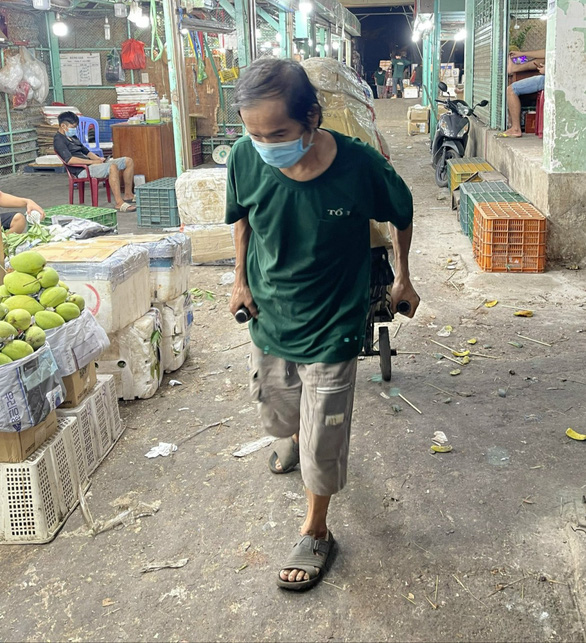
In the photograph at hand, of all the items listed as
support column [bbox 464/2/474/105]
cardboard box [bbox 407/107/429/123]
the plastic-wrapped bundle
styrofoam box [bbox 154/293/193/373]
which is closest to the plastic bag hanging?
support column [bbox 464/2/474/105]

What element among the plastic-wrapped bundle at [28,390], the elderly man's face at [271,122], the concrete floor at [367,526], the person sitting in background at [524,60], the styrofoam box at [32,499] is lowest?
the concrete floor at [367,526]

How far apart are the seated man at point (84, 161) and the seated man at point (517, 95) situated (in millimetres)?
5529

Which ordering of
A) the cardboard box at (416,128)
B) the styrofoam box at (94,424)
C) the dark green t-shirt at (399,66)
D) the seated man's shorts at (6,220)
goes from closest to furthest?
1. the styrofoam box at (94,424)
2. the seated man's shorts at (6,220)
3. the cardboard box at (416,128)
4. the dark green t-shirt at (399,66)

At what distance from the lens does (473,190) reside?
793cm

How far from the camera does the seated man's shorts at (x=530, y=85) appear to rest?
9219 millimetres

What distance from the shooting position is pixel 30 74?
14.7m

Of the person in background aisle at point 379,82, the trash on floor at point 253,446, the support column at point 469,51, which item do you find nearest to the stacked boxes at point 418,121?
the support column at point 469,51

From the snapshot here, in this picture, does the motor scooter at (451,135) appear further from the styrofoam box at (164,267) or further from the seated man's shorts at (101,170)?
the styrofoam box at (164,267)

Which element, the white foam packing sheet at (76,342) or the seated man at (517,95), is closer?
the white foam packing sheet at (76,342)

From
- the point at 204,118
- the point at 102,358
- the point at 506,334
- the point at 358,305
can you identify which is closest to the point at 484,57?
the point at 204,118

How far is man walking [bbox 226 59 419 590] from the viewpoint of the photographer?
2244 mm

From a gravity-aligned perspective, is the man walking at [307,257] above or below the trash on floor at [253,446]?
above

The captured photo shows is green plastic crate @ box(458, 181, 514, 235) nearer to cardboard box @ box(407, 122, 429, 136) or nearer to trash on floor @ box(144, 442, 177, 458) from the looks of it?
trash on floor @ box(144, 442, 177, 458)

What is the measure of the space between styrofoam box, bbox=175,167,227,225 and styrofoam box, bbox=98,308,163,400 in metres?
3.12
